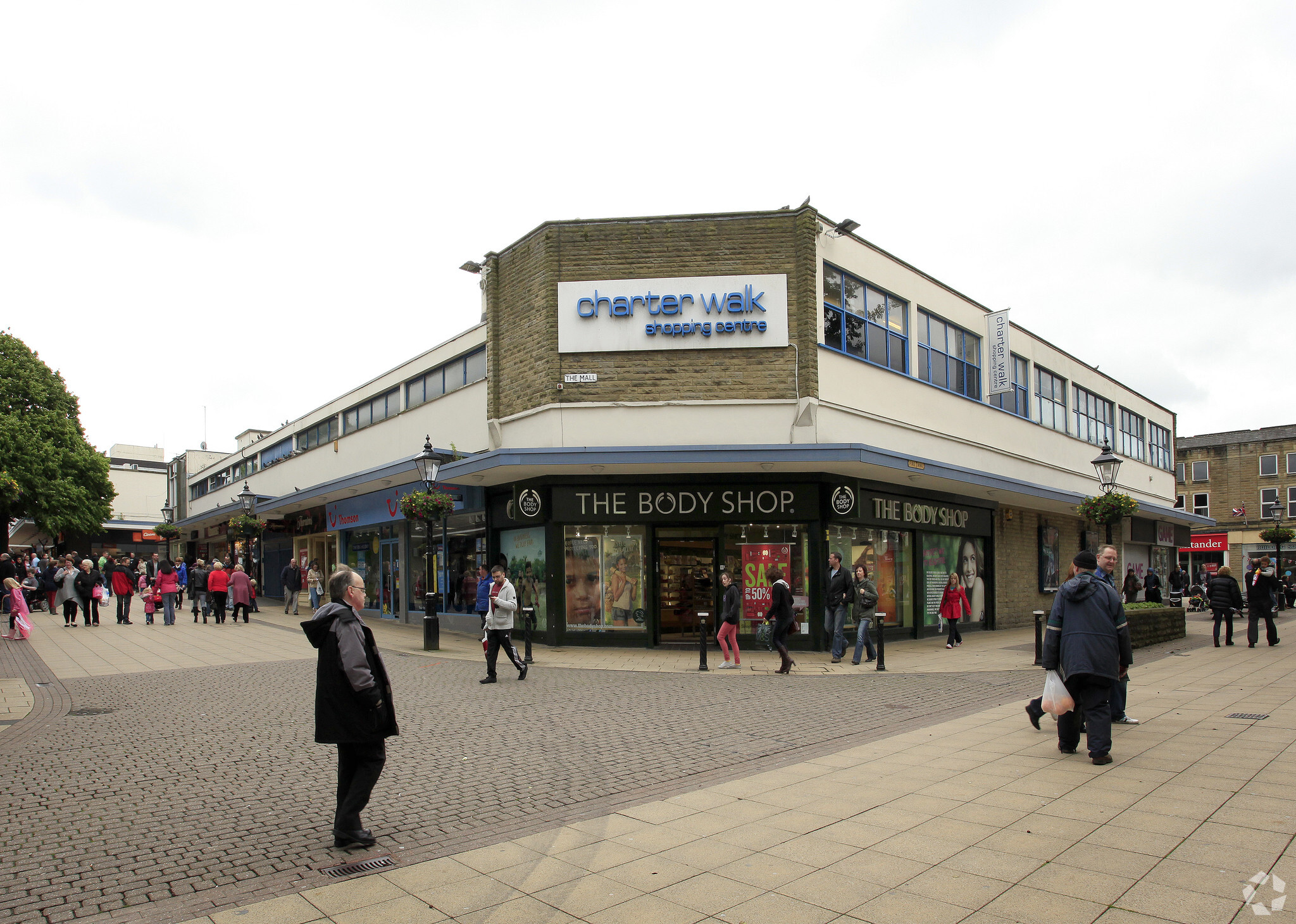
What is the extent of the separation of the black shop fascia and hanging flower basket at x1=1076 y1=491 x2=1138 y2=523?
3.16 metres

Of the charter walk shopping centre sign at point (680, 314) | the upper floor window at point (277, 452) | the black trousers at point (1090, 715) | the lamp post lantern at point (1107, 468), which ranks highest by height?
the charter walk shopping centre sign at point (680, 314)

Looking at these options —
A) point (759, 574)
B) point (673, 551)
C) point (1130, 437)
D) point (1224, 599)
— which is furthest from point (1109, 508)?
point (1130, 437)

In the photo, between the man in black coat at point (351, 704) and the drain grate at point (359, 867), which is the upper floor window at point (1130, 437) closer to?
the man in black coat at point (351, 704)

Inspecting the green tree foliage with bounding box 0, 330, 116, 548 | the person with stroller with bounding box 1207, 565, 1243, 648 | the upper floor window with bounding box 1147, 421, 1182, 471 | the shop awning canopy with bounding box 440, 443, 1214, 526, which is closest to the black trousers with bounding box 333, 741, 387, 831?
the shop awning canopy with bounding box 440, 443, 1214, 526

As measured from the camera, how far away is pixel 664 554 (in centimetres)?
1703

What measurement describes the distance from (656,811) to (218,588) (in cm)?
2009

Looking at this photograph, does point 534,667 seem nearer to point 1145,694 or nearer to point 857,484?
point 857,484

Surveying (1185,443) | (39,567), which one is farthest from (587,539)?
(1185,443)

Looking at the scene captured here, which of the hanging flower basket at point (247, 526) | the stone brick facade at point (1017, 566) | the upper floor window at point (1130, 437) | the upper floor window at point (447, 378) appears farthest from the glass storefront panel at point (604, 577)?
the upper floor window at point (1130, 437)

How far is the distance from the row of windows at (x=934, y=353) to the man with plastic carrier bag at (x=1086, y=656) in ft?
33.3

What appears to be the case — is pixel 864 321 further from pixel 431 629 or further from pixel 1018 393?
pixel 431 629

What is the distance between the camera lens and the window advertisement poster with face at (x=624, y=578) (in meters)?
17.0

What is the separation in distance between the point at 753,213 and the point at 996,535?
40.7 ft

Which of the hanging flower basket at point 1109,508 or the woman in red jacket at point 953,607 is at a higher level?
the hanging flower basket at point 1109,508
